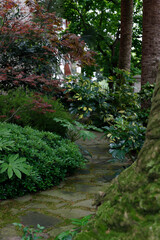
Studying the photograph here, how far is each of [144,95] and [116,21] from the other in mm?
15889

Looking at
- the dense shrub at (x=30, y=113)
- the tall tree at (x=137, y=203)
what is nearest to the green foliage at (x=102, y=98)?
the dense shrub at (x=30, y=113)

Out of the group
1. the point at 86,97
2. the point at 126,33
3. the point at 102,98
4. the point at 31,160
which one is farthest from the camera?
the point at 126,33

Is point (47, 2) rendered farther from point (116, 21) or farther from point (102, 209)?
point (102, 209)

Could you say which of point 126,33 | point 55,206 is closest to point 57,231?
point 55,206

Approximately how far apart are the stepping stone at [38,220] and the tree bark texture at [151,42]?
4.46 m

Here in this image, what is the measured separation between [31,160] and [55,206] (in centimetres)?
84

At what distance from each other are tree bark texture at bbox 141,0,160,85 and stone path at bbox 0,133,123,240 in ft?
9.56

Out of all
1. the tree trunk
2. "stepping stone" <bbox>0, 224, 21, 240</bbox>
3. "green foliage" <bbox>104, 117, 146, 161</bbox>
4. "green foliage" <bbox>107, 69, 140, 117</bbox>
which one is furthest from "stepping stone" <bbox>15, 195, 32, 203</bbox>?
the tree trunk

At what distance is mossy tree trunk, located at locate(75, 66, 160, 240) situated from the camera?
1021mm

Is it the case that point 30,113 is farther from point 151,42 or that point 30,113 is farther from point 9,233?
point 151,42

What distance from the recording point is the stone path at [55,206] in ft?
8.57

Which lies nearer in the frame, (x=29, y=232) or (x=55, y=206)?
(x=29, y=232)

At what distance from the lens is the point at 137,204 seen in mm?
1100

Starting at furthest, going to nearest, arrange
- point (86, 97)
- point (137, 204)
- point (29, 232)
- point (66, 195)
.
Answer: point (86, 97), point (66, 195), point (29, 232), point (137, 204)
